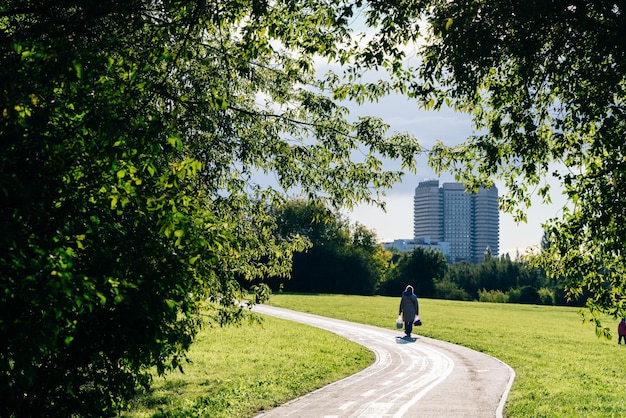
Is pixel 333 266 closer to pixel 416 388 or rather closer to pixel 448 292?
pixel 448 292

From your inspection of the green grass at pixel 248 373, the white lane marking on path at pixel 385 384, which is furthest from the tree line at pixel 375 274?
the white lane marking on path at pixel 385 384

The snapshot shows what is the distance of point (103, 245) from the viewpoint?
5934mm

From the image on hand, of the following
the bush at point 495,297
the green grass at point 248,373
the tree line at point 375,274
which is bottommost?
the green grass at point 248,373

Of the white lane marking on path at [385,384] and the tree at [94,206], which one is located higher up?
the tree at [94,206]

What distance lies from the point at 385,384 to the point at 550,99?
283 inches

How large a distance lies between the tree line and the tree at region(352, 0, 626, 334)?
67855mm

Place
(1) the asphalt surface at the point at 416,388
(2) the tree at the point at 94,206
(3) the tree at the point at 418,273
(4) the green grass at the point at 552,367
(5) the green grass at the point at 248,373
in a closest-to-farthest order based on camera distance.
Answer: (2) the tree at the point at 94,206, (1) the asphalt surface at the point at 416,388, (5) the green grass at the point at 248,373, (4) the green grass at the point at 552,367, (3) the tree at the point at 418,273

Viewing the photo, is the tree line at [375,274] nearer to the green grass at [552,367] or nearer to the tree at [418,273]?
the tree at [418,273]

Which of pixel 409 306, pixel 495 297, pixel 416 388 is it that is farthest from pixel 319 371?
pixel 495 297

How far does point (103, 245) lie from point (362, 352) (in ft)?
48.7

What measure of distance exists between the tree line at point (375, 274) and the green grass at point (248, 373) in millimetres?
55814

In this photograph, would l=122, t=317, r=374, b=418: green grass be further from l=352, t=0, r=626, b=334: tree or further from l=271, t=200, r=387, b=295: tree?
l=271, t=200, r=387, b=295: tree

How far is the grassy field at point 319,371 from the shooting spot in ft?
37.9

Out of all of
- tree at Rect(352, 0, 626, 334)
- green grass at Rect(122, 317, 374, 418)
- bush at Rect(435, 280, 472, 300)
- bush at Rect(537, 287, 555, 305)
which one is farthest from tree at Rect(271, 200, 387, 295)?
tree at Rect(352, 0, 626, 334)
